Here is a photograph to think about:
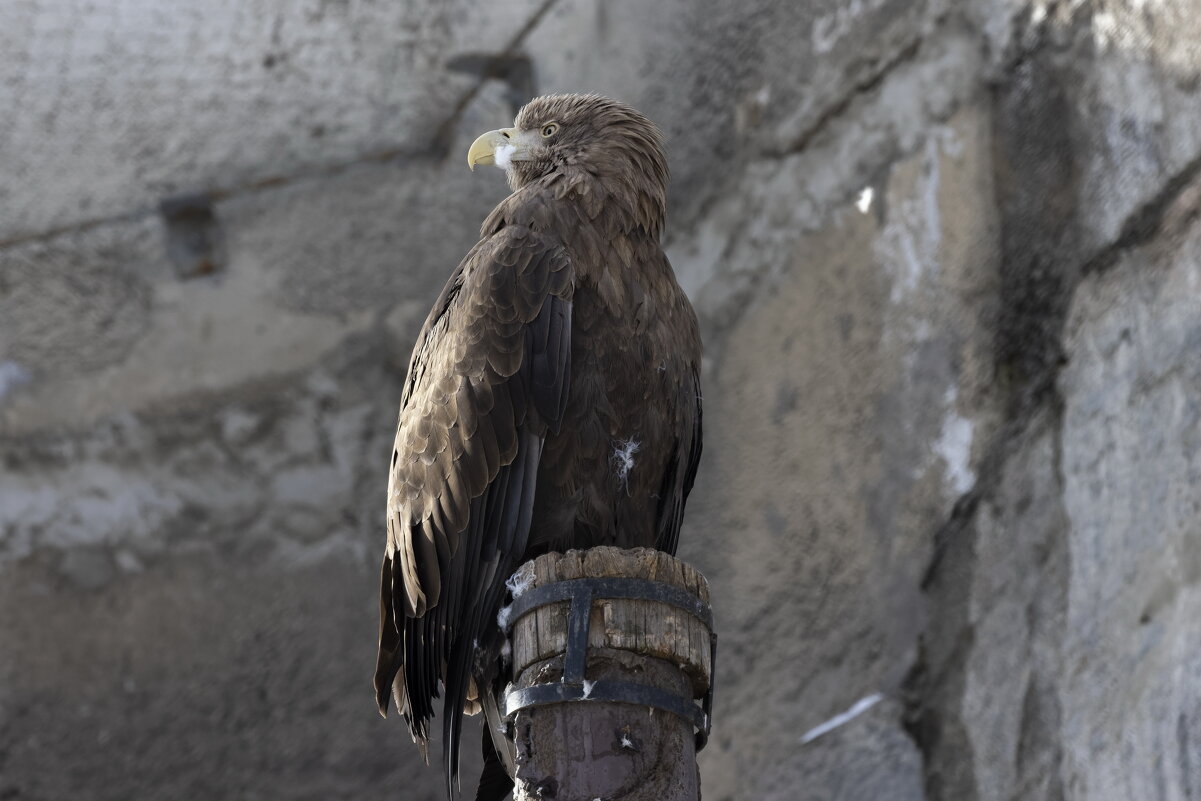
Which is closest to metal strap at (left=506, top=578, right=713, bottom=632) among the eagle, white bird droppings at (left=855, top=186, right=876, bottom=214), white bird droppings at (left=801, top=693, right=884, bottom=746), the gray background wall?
the eagle

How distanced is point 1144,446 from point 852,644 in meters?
1.13

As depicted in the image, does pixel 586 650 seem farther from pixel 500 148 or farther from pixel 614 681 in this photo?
pixel 500 148

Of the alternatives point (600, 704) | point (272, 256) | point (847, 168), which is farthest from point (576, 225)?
point (272, 256)

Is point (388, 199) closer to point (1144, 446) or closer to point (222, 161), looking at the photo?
point (222, 161)

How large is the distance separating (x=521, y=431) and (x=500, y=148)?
1067 millimetres

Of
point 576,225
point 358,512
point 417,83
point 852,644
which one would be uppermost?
point 417,83

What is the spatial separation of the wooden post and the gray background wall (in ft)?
6.23

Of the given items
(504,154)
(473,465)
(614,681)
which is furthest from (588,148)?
(614,681)

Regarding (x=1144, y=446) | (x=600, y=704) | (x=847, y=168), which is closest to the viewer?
(x=600, y=704)

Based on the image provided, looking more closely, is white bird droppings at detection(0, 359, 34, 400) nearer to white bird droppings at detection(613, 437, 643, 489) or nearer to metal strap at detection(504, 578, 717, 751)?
white bird droppings at detection(613, 437, 643, 489)

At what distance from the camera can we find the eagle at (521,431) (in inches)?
123

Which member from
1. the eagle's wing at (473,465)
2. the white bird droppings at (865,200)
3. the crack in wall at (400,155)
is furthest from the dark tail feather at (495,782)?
the crack in wall at (400,155)

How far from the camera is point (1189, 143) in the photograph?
3.98 meters

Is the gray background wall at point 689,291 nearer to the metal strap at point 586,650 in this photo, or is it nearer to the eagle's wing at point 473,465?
the eagle's wing at point 473,465
